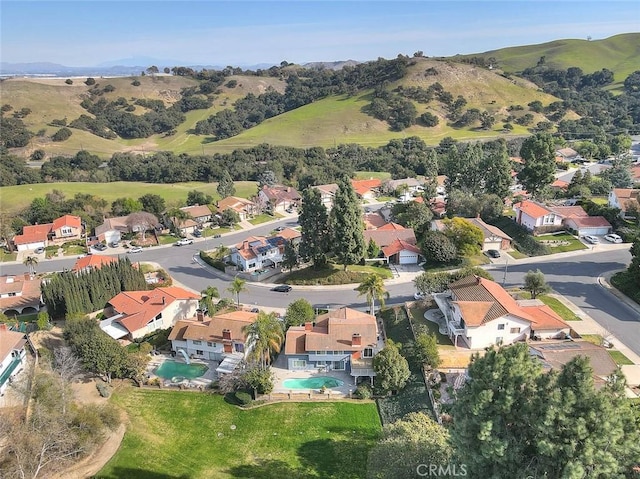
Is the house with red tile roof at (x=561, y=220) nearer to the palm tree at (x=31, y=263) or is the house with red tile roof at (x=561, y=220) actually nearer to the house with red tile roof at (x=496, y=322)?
the house with red tile roof at (x=496, y=322)

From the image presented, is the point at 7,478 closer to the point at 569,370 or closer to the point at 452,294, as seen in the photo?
the point at 569,370

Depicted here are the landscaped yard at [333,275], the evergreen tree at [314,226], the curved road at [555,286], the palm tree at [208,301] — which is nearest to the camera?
the curved road at [555,286]

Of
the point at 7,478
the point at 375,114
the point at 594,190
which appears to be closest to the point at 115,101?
the point at 375,114

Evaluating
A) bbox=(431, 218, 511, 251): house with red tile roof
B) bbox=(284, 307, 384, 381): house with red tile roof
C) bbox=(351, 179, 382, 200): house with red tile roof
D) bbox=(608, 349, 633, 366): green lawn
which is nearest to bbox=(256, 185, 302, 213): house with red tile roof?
bbox=(351, 179, 382, 200): house with red tile roof

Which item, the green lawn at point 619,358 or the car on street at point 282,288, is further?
the car on street at point 282,288

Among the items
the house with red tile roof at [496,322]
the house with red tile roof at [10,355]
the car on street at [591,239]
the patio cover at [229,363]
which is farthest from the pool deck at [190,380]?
the car on street at [591,239]

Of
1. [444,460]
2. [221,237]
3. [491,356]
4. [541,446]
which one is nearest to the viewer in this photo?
[541,446]
